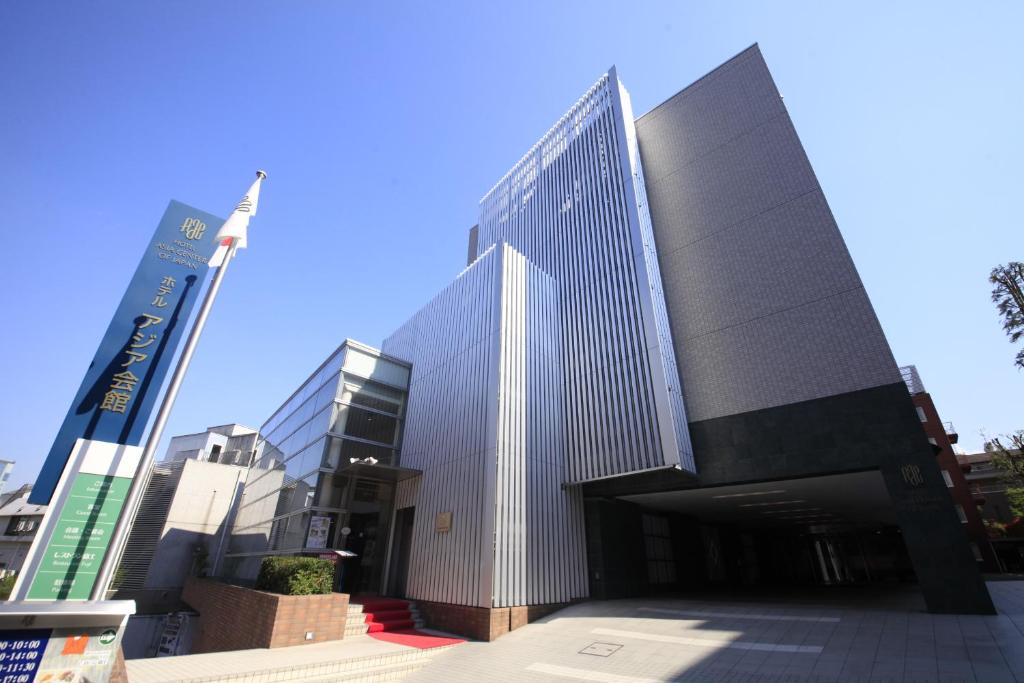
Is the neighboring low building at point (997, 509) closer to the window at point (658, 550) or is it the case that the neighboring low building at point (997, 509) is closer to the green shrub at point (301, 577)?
the window at point (658, 550)

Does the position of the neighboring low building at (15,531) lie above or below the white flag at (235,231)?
below

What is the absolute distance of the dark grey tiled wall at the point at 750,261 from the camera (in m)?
12.4

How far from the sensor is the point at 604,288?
661 inches

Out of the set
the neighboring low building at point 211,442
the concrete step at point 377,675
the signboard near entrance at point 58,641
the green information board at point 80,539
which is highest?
the neighboring low building at point 211,442

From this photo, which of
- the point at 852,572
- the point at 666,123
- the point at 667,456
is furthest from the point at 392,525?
the point at 852,572

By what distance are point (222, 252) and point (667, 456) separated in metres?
11.9

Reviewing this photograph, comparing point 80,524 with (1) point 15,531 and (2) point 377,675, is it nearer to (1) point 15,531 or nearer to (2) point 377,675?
(2) point 377,675

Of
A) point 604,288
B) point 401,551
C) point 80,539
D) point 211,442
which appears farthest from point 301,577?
point 211,442

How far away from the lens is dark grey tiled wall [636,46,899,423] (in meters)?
12.4

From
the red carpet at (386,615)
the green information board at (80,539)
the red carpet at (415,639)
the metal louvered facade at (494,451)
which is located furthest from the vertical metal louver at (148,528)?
the green information board at (80,539)

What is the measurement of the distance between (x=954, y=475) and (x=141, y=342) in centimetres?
4454

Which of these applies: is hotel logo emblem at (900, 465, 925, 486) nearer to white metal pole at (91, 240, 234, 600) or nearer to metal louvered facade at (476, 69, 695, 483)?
metal louvered facade at (476, 69, 695, 483)

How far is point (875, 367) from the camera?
11430 millimetres

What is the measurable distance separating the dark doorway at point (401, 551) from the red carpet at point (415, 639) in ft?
8.56
